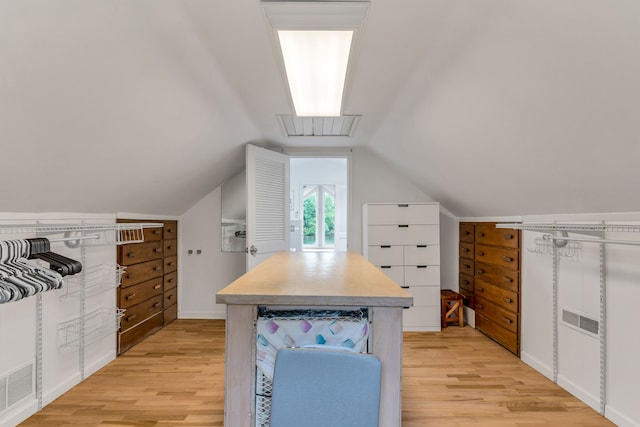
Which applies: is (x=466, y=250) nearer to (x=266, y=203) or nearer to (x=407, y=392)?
(x=407, y=392)

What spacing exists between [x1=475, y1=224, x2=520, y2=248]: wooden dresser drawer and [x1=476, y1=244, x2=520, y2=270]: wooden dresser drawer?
0.05 meters

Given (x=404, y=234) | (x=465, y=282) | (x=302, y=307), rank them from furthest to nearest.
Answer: (x=465, y=282)
(x=404, y=234)
(x=302, y=307)

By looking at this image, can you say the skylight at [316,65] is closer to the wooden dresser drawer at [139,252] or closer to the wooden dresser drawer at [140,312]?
the wooden dresser drawer at [139,252]

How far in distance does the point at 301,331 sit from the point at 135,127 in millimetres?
1654

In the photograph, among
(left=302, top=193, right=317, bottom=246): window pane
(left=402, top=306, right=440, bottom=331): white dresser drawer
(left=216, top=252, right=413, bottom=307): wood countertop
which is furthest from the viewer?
(left=302, top=193, right=317, bottom=246): window pane

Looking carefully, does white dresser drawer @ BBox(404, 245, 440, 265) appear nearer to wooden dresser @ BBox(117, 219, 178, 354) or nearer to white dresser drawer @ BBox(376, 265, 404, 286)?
white dresser drawer @ BBox(376, 265, 404, 286)

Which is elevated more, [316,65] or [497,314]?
[316,65]

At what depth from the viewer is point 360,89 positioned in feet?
8.86

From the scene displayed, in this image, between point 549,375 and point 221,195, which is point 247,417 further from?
point 221,195

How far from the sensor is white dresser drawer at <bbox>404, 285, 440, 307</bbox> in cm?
412

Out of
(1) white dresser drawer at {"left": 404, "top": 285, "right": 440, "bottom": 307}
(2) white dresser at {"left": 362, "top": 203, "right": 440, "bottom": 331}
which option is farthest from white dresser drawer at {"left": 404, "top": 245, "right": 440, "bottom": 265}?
(1) white dresser drawer at {"left": 404, "top": 285, "right": 440, "bottom": 307}

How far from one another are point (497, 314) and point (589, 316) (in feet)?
4.05

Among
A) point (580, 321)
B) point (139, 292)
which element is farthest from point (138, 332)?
point (580, 321)

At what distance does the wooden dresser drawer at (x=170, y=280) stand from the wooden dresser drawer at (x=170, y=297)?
0.05m
